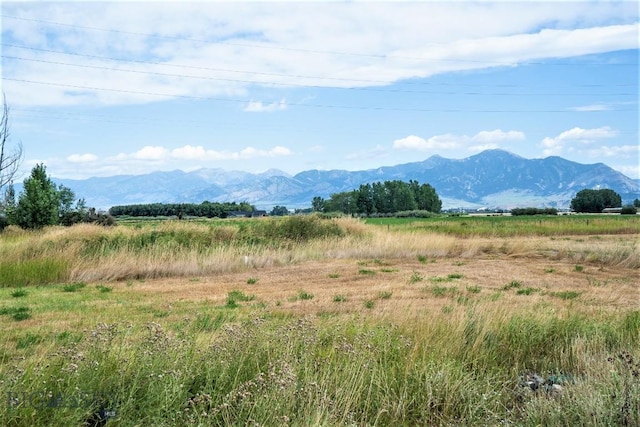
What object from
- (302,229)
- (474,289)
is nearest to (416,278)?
(474,289)

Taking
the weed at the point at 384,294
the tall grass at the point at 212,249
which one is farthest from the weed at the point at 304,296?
the tall grass at the point at 212,249

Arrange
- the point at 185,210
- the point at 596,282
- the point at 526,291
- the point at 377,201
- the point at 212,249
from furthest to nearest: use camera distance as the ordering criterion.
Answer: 1. the point at 377,201
2. the point at 185,210
3. the point at 212,249
4. the point at 596,282
5. the point at 526,291

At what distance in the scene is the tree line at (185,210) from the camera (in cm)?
11604

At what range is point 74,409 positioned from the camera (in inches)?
177

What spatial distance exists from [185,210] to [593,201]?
323 ft

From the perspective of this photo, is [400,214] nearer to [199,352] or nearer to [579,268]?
[579,268]

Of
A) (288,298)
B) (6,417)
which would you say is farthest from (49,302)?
(6,417)

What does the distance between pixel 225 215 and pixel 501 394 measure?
361 ft

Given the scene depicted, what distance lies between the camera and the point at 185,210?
402 ft

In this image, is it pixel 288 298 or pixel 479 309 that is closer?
pixel 479 309

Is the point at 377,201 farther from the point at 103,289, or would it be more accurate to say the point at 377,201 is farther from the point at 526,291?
the point at 103,289

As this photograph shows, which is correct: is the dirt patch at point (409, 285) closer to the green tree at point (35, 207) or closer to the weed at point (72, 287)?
the weed at point (72, 287)

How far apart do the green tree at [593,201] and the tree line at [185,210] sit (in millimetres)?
80078

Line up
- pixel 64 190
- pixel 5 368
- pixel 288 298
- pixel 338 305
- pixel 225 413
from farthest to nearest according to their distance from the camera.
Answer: pixel 64 190 → pixel 288 298 → pixel 338 305 → pixel 5 368 → pixel 225 413
